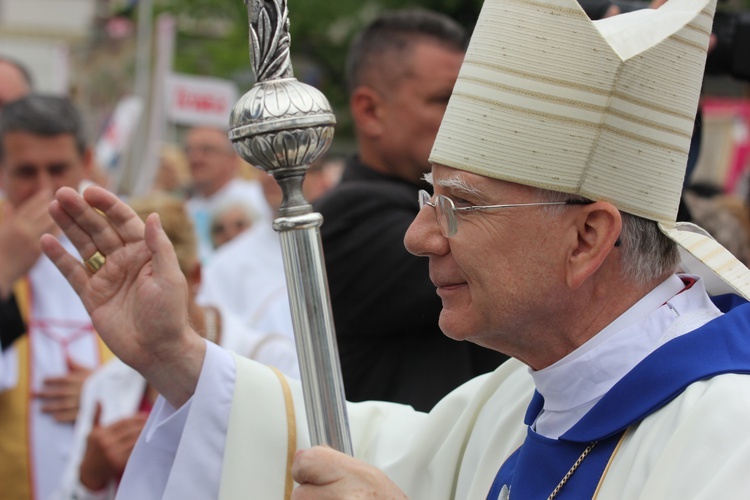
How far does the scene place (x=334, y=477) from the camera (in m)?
1.89

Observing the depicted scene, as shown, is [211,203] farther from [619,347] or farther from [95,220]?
[619,347]

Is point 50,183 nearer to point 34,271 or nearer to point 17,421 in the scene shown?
point 34,271

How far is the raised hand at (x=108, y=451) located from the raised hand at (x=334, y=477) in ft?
5.65

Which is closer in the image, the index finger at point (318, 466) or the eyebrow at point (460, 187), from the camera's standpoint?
the index finger at point (318, 466)

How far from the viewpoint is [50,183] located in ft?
14.4

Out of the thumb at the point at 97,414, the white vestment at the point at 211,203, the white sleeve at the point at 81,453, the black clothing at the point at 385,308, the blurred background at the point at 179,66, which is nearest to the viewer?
the black clothing at the point at 385,308

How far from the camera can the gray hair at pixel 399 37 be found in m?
→ 3.68

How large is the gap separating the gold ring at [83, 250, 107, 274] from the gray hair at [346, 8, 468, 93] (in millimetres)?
1533

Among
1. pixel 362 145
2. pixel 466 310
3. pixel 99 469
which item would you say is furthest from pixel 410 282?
pixel 99 469

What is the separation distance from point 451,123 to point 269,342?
1.80 metres

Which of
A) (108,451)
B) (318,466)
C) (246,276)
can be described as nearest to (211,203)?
(246,276)

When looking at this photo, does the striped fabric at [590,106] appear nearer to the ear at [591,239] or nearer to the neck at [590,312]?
the ear at [591,239]

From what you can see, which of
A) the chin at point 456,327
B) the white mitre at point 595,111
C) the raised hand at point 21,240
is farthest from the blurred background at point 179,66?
the raised hand at point 21,240

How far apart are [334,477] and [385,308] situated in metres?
1.25
